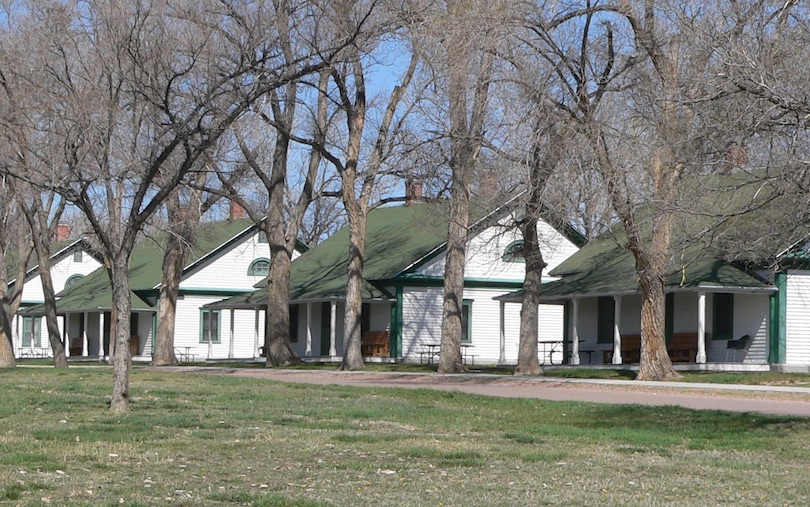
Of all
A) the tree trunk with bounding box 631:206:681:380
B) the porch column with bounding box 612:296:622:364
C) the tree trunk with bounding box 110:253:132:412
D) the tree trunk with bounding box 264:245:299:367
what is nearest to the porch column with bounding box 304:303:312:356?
the tree trunk with bounding box 264:245:299:367

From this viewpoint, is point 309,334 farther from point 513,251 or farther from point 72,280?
point 72,280

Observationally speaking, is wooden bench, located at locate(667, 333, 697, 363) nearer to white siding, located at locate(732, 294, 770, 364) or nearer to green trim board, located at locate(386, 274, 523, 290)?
white siding, located at locate(732, 294, 770, 364)

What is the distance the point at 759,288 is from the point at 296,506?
26.0 meters

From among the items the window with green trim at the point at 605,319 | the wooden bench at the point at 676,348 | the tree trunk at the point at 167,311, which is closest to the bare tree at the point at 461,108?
the wooden bench at the point at 676,348

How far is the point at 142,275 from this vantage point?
58000mm

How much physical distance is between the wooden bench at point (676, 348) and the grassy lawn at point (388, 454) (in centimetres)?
1628

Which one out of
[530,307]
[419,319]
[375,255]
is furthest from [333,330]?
[530,307]

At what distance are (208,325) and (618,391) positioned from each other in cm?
3292

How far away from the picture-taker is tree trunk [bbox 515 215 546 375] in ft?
103

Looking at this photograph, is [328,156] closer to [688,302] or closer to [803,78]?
[688,302]

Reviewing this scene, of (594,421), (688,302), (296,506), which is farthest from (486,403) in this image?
(688,302)

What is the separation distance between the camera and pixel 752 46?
15422 mm

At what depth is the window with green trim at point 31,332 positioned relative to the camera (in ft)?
208

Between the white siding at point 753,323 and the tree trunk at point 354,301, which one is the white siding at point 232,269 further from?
the white siding at point 753,323
